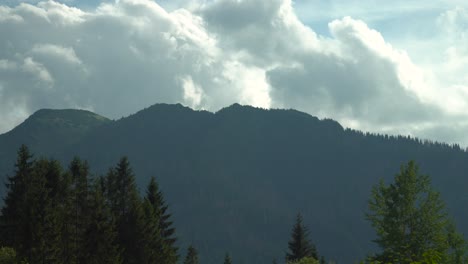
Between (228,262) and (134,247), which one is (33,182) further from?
(228,262)

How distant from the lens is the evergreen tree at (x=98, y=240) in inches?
2662

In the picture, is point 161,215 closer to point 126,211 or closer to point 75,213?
point 126,211

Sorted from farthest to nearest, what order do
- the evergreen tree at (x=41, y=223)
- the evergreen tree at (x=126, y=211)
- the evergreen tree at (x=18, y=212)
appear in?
the evergreen tree at (x=126, y=211)
the evergreen tree at (x=18, y=212)
the evergreen tree at (x=41, y=223)

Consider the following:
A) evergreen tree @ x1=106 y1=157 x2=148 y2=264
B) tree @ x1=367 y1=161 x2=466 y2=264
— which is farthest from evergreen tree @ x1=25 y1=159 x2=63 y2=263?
tree @ x1=367 y1=161 x2=466 y2=264

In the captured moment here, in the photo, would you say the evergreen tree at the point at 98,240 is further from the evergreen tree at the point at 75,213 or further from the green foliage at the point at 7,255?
the green foliage at the point at 7,255

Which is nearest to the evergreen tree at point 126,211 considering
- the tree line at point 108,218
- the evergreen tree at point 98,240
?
the tree line at point 108,218

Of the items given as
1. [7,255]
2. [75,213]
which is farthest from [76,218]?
[7,255]

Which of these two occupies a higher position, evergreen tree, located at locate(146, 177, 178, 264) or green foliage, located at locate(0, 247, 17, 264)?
evergreen tree, located at locate(146, 177, 178, 264)

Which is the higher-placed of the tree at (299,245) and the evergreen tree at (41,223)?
the tree at (299,245)

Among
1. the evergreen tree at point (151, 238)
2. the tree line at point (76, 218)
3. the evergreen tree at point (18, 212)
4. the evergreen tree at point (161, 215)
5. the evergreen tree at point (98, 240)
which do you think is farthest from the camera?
the evergreen tree at point (161, 215)

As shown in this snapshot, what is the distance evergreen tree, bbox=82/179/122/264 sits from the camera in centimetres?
6762

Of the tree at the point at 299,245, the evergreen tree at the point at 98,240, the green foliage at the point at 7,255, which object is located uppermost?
the tree at the point at 299,245

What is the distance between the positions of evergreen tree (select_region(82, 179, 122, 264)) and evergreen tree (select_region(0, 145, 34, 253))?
6.34 m

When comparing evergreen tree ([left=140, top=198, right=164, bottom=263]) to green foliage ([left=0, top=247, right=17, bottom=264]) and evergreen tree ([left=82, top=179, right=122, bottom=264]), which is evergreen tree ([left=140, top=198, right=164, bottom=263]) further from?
green foliage ([left=0, top=247, right=17, bottom=264])
